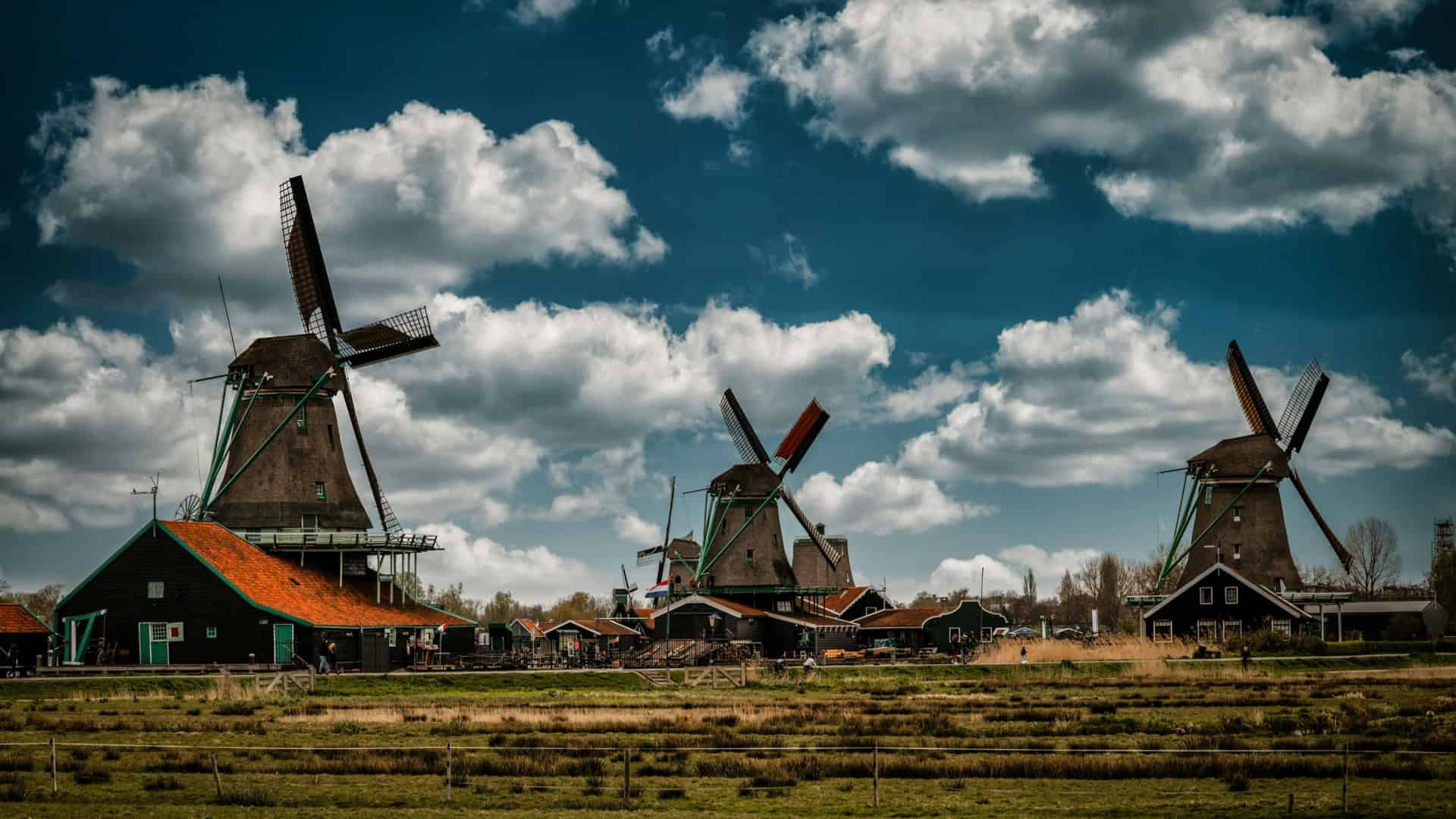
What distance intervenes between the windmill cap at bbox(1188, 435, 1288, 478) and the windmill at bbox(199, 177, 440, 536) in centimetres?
4749

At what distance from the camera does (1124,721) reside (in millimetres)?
38094

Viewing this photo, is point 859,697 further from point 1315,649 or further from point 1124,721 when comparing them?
point 1315,649

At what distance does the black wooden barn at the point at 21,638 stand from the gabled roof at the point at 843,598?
51.1 meters

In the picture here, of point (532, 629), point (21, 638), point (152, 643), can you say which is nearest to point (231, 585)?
point (152, 643)

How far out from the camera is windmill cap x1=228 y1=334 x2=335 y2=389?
225 feet

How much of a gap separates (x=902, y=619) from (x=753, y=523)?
1318 centimetres

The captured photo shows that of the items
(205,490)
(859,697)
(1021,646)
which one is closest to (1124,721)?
(859,697)

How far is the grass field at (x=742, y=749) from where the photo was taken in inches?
A: 993

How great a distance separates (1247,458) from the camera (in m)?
88.6

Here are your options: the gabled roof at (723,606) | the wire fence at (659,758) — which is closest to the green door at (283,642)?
the wire fence at (659,758)

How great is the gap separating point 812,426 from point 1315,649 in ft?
109

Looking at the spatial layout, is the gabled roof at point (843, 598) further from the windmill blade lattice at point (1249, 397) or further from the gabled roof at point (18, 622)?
the gabled roof at point (18, 622)

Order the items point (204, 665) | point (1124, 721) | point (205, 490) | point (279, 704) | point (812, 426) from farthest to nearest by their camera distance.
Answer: point (812, 426)
point (205, 490)
point (204, 665)
point (279, 704)
point (1124, 721)

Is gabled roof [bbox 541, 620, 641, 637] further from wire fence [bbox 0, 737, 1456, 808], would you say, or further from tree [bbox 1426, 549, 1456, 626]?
wire fence [bbox 0, 737, 1456, 808]
